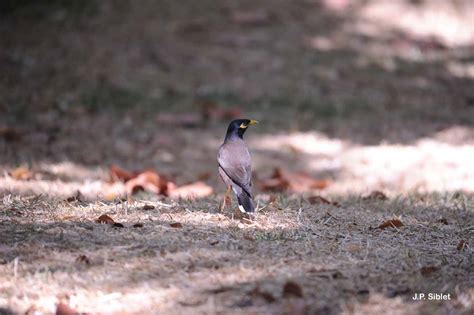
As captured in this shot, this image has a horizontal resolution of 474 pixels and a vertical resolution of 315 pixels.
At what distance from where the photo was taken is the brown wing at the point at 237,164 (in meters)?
4.73

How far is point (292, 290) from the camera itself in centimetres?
345

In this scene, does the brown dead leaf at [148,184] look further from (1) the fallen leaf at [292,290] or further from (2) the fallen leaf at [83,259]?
(1) the fallen leaf at [292,290]

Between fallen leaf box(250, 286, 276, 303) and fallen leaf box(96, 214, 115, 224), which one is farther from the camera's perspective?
fallen leaf box(96, 214, 115, 224)

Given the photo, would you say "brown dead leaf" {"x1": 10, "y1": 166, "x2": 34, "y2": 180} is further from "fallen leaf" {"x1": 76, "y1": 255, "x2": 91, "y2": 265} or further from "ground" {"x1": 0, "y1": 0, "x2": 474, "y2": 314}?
"fallen leaf" {"x1": 76, "y1": 255, "x2": 91, "y2": 265}

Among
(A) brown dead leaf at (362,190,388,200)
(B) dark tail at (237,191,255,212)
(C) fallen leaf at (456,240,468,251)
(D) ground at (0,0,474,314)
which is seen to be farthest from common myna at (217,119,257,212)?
(A) brown dead leaf at (362,190,388,200)

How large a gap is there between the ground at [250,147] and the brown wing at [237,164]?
0.24 meters

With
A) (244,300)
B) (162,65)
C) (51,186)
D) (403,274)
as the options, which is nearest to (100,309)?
(244,300)

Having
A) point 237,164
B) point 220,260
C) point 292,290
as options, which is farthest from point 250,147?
point 292,290

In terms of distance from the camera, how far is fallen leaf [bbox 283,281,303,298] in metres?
3.44

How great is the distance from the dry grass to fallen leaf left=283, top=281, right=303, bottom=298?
26 mm

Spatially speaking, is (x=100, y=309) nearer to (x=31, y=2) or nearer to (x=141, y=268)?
(x=141, y=268)

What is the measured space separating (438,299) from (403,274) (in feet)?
0.95

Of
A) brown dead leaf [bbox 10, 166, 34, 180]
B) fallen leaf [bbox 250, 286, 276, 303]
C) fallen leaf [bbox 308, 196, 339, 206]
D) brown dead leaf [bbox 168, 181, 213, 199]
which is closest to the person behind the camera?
fallen leaf [bbox 250, 286, 276, 303]

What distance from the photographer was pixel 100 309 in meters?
3.37
